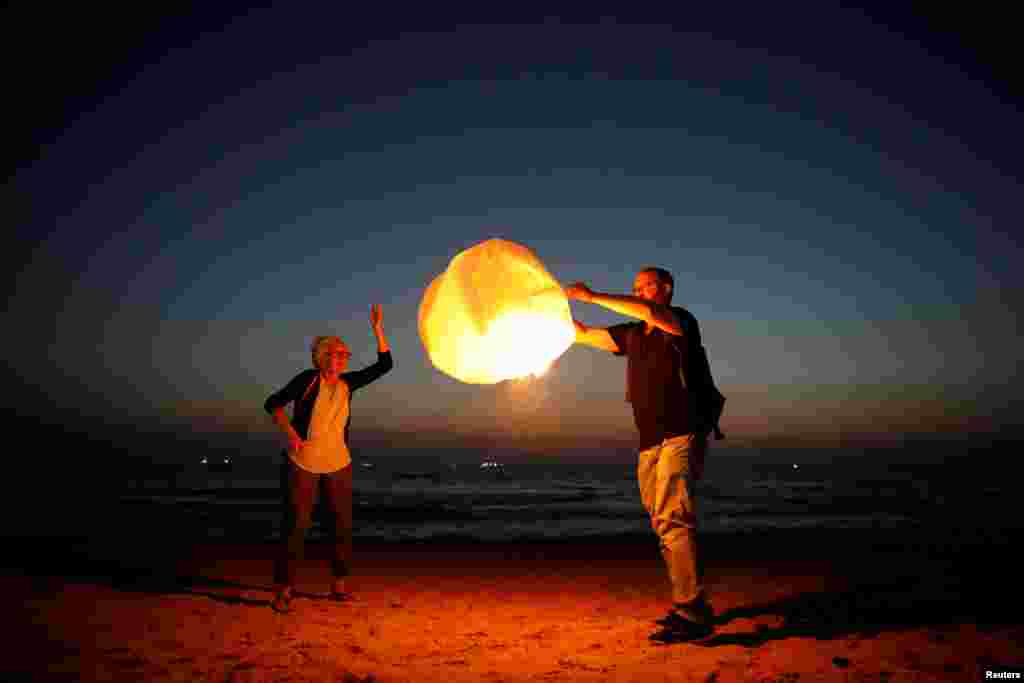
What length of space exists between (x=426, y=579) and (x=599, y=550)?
3.91 m

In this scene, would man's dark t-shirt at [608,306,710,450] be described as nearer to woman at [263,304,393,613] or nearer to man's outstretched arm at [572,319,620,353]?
man's outstretched arm at [572,319,620,353]

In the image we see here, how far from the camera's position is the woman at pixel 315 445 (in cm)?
512

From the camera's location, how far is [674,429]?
407 centimetres

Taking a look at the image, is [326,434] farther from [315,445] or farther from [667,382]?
[667,382]

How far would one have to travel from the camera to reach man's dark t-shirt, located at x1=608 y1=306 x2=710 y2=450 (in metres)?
4.08

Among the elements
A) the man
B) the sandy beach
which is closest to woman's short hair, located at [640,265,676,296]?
the man

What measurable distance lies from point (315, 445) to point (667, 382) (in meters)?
2.92

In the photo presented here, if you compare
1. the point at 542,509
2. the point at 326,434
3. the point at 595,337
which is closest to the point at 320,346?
the point at 326,434

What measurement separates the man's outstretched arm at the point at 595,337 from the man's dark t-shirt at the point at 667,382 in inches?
8.9

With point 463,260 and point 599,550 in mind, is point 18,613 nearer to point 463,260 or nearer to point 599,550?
point 463,260

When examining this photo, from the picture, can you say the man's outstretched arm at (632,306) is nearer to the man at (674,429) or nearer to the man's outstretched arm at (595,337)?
the man at (674,429)

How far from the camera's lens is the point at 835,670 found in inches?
136

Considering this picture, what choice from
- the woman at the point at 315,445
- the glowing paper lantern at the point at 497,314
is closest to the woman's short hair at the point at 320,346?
the woman at the point at 315,445

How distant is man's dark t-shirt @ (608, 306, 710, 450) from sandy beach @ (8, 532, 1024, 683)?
139cm
